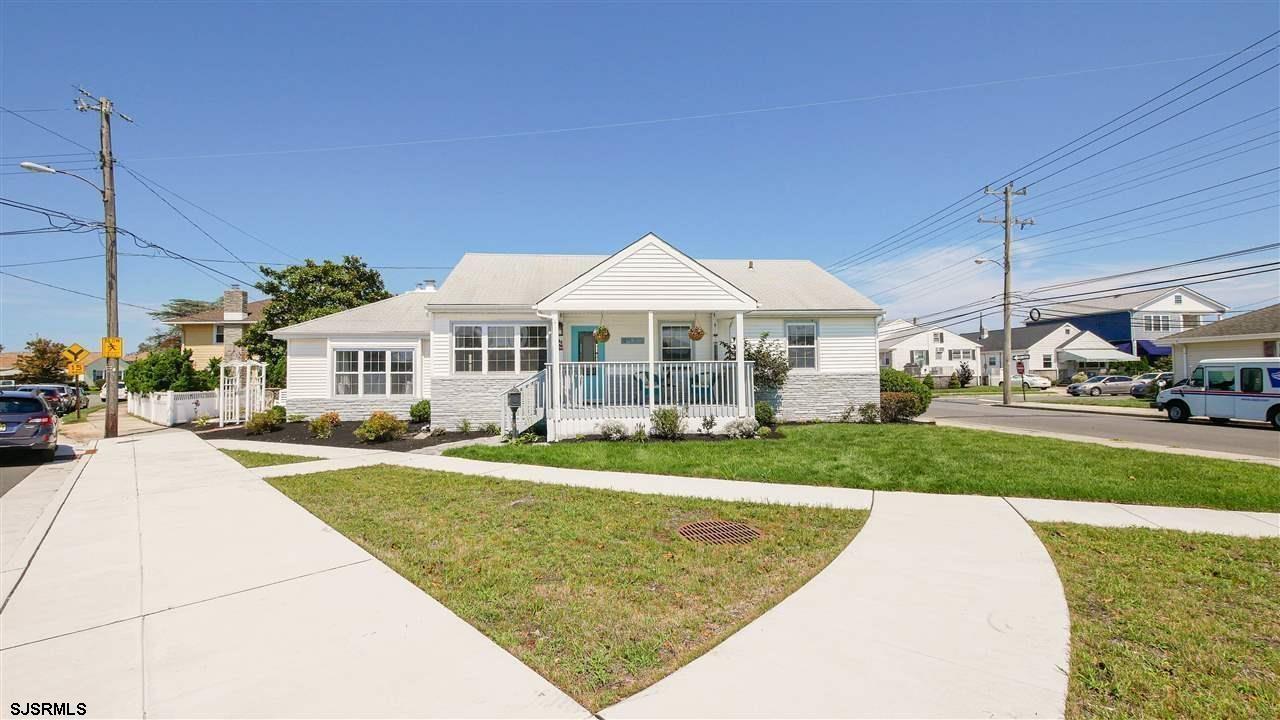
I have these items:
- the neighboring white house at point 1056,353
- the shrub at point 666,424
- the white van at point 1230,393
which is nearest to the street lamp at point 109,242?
the shrub at point 666,424

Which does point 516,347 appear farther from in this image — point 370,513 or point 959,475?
point 959,475

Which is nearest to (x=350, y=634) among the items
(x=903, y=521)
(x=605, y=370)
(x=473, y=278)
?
(x=903, y=521)

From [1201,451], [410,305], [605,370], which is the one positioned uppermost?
[410,305]

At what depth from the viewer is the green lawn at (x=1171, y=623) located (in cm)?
280

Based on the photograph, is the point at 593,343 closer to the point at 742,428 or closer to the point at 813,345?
the point at 742,428

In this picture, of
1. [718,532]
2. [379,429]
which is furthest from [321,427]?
[718,532]

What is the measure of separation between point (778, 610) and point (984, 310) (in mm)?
34238

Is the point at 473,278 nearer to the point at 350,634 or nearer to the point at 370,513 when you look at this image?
the point at 370,513

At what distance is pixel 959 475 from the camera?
8367 mm

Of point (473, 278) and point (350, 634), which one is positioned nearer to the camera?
point (350, 634)

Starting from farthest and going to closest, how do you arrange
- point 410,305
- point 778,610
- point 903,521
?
point 410,305, point 903,521, point 778,610

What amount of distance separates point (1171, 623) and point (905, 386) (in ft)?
47.0

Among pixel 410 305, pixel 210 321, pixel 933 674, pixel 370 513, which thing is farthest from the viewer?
pixel 210 321

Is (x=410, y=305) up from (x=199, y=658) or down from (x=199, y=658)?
up
